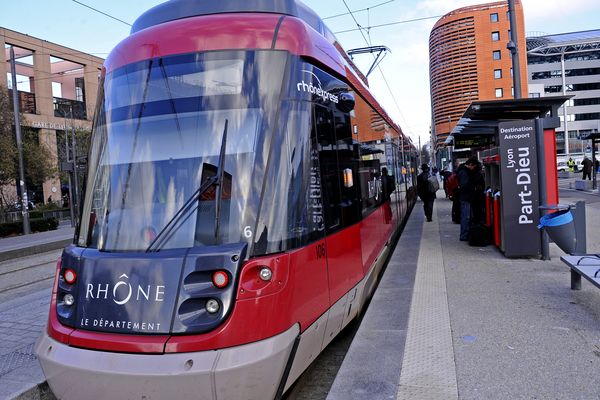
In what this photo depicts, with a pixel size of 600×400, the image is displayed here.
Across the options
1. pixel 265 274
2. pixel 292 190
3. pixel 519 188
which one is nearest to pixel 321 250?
pixel 292 190

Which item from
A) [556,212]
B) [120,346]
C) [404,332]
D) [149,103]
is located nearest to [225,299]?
[120,346]

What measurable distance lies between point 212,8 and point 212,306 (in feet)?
8.22

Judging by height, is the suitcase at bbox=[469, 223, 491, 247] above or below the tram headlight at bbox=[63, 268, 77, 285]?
below

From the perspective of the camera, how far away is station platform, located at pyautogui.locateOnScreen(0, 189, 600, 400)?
354 cm

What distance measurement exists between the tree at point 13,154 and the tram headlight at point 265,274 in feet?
70.2

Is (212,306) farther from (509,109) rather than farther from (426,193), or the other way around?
(426,193)

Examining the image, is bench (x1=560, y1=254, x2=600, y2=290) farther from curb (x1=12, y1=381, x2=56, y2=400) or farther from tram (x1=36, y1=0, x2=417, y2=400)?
curb (x1=12, y1=381, x2=56, y2=400)

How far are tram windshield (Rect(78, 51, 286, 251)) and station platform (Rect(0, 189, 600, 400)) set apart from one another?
1.51 meters

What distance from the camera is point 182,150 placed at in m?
3.41

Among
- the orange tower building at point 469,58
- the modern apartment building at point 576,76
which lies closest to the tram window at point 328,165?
the orange tower building at point 469,58

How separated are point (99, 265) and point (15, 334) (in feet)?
10.0

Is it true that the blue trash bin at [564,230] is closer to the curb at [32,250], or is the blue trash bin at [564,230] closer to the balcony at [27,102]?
the curb at [32,250]

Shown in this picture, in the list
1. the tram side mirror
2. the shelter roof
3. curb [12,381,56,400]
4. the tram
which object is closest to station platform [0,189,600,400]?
curb [12,381,56,400]

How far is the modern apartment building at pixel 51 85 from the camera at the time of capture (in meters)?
35.4
